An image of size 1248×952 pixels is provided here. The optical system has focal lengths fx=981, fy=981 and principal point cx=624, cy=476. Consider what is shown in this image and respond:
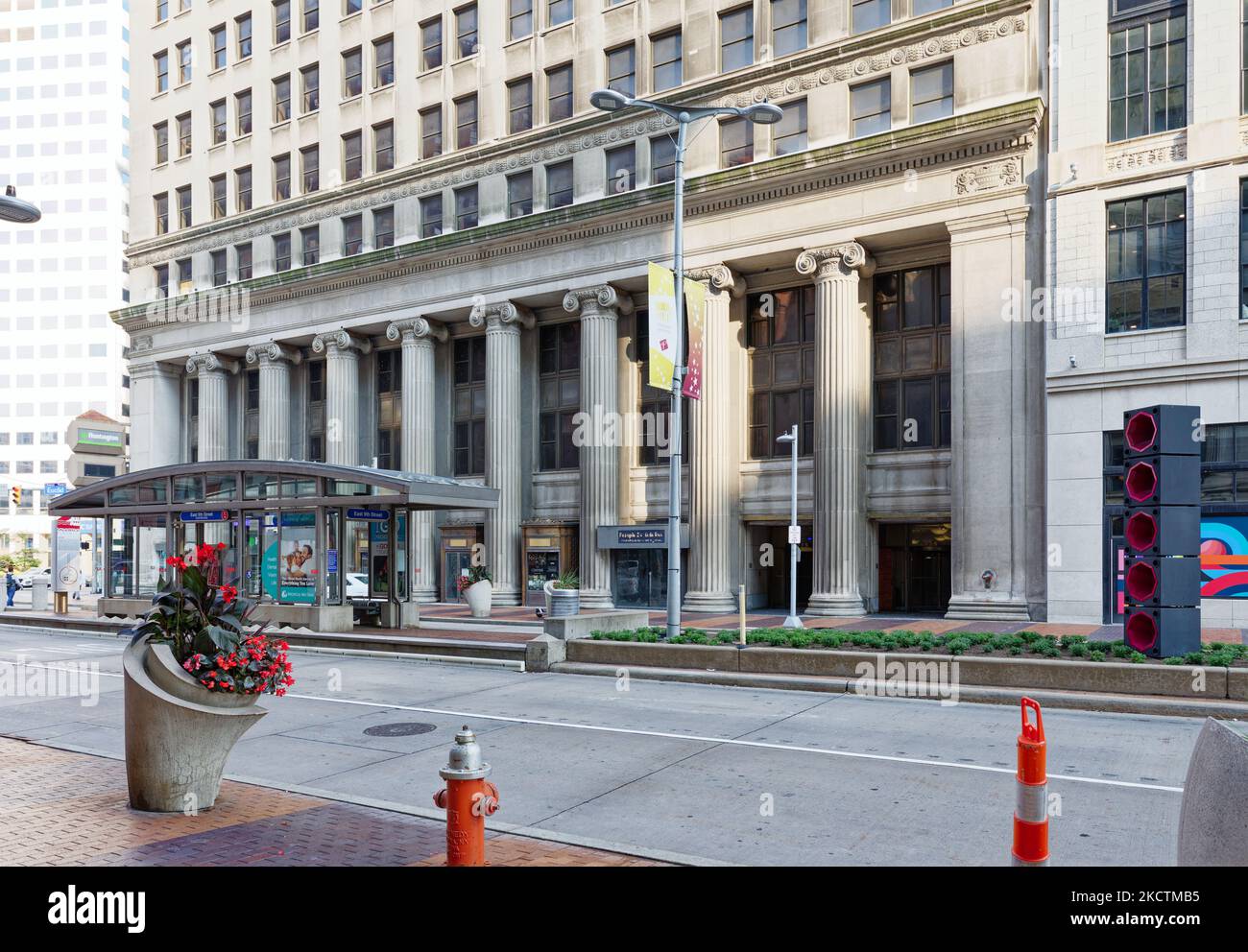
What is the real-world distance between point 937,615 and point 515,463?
16107 millimetres

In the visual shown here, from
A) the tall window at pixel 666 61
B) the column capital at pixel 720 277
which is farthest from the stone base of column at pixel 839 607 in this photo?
the tall window at pixel 666 61

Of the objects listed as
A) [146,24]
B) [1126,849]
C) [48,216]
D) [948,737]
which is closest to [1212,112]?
[948,737]

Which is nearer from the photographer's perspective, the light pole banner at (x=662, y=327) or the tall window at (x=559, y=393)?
the light pole banner at (x=662, y=327)

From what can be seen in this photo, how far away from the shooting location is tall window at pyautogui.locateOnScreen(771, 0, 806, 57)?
1228 inches

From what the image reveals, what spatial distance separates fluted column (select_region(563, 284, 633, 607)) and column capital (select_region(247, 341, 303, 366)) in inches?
Result: 627

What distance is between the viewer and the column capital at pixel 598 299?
33.9 metres

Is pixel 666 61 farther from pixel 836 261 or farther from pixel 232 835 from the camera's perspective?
pixel 232 835

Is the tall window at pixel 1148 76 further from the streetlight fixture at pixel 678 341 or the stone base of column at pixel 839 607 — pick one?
the stone base of column at pixel 839 607

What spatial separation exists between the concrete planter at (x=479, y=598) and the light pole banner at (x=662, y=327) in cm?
1283

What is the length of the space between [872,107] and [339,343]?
76.5ft

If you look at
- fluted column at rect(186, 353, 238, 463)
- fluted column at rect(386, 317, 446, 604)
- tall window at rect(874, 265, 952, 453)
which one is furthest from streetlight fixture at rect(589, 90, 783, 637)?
fluted column at rect(186, 353, 238, 463)

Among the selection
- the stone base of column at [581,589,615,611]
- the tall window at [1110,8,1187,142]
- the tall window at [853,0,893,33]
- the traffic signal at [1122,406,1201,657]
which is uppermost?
the tall window at [853,0,893,33]

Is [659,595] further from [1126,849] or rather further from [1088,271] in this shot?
[1126,849]

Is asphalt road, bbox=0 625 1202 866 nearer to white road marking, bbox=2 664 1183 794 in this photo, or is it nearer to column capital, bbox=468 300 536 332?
white road marking, bbox=2 664 1183 794
